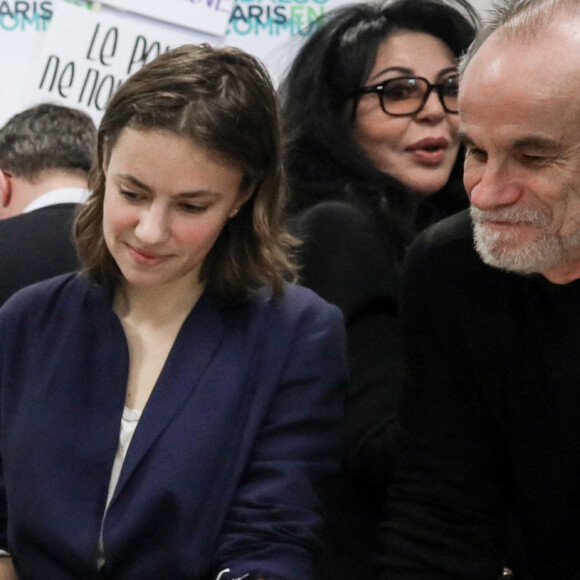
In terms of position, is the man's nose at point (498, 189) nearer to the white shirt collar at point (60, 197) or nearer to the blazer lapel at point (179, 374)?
the blazer lapel at point (179, 374)

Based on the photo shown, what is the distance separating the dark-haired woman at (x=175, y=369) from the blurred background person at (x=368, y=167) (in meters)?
0.19

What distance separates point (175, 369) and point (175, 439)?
0.11 meters

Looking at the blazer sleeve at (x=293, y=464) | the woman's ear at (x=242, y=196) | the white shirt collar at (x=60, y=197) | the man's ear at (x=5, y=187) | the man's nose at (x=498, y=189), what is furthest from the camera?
the man's ear at (x=5, y=187)

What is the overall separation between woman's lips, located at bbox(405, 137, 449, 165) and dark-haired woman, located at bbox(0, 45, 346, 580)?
510 millimetres

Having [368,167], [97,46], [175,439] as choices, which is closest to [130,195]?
[175,439]

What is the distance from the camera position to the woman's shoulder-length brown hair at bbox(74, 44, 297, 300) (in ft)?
5.00

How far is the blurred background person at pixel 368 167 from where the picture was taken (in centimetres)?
181

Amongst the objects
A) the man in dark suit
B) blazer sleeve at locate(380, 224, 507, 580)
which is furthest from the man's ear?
blazer sleeve at locate(380, 224, 507, 580)

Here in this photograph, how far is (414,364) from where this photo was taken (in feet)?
5.22

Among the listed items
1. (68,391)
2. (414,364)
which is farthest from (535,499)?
(68,391)

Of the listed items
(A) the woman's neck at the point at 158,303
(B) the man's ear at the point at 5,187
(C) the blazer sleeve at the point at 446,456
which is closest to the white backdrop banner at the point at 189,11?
(B) the man's ear at the point at 5,187

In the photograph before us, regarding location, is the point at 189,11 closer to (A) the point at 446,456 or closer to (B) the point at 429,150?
(B) the point at 429,150

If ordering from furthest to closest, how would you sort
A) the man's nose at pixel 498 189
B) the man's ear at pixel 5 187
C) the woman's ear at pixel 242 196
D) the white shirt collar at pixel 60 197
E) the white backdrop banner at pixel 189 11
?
the white backdrop banner at pixel 189 11 → the man's ear at pixel 5 187 → the white shirt collar at pixel 60 197 → the woman's ear at pixel 242 196 → the man's nose at pixel 498 189

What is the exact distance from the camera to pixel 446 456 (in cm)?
156
